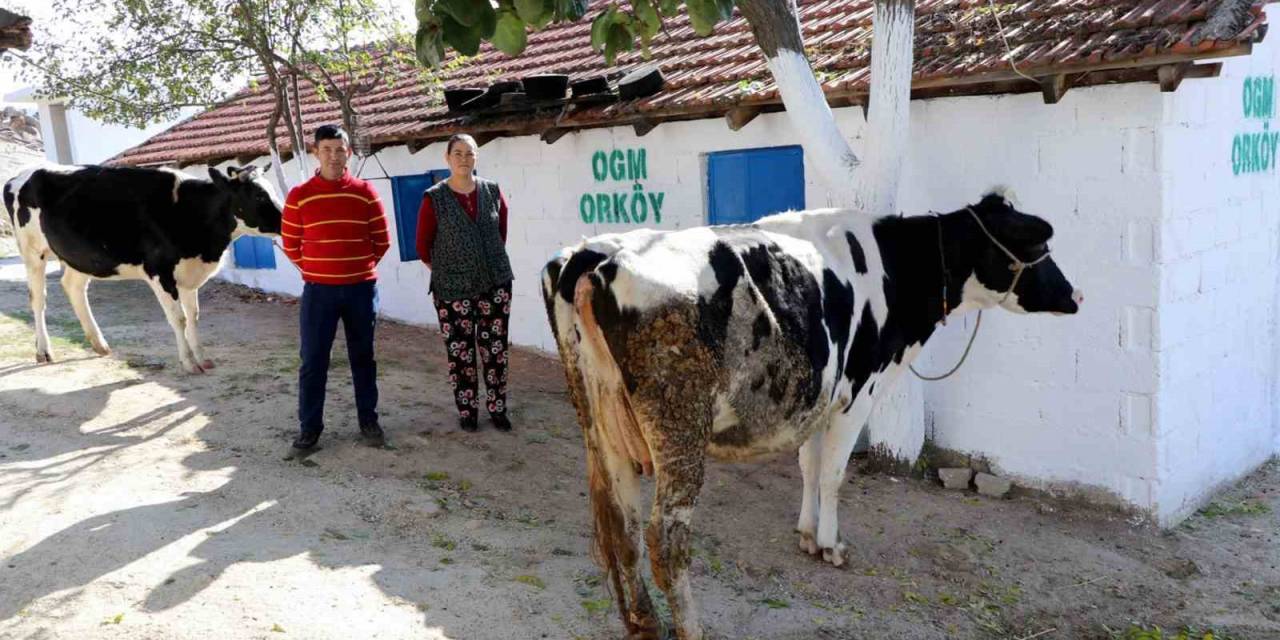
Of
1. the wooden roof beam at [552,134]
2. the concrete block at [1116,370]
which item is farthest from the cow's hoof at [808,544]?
the wooden roof beam at [552,134]

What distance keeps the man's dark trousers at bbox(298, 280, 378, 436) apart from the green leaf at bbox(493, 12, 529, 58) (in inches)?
103

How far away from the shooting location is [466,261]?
20.9 feet

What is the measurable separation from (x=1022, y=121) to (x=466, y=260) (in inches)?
134

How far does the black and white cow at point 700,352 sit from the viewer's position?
3.78 metres

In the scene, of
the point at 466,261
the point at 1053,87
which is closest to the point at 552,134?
the point at 466,261

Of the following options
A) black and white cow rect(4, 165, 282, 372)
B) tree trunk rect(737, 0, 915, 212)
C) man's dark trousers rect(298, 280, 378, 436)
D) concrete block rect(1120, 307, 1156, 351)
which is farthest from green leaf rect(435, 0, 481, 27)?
black and white cow rect(4, 165, 282, 372)

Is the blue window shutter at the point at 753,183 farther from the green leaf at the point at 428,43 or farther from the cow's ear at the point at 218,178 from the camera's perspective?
the cow's ear at the point at 218,178

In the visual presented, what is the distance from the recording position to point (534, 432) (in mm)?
6922

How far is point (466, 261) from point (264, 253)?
8.87 metres

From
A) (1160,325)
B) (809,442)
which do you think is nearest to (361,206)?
(809,442)

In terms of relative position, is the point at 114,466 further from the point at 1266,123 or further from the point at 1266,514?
the point at 1266,123

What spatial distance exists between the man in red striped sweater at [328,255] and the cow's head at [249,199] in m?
2.65

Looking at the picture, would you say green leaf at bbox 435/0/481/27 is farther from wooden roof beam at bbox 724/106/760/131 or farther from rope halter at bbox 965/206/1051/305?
wooden roof beam at bbox 724/106/760/131

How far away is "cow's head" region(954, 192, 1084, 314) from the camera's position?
5.11 meters
